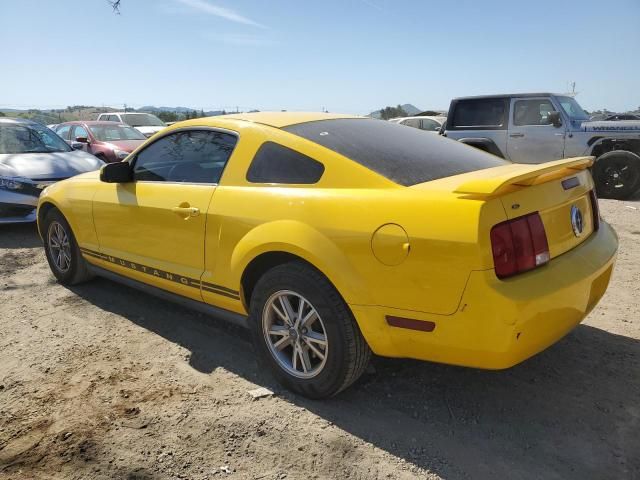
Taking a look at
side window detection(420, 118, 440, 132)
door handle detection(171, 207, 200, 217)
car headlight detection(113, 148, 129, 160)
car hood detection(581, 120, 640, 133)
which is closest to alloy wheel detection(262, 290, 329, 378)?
door handle detection(171, 207, 200, 217)

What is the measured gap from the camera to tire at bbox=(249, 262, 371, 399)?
2629 millimetres

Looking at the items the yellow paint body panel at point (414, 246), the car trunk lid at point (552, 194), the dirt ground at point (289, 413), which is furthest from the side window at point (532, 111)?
the car trunk lid at point (552, 194)

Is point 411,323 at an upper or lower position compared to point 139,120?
lower

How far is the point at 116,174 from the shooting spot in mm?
3875

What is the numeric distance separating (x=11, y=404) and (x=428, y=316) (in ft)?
7.84

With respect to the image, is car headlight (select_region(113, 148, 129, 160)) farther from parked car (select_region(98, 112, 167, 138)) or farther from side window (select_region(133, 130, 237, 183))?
side window (select_region(133, 130, 237, 183))

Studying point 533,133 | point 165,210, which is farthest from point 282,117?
point 533,133

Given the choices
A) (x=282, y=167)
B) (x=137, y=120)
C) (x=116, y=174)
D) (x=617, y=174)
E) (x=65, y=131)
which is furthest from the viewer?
(x=137, y=120)

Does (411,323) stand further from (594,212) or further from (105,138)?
(105,138)

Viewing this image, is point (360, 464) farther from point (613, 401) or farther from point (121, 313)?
point (121, 313)

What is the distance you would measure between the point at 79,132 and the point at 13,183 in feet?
21.4

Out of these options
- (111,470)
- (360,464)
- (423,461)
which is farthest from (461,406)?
(111,470)

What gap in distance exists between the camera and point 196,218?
3.26 m

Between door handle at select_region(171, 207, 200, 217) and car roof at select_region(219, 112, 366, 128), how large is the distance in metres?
0.66
